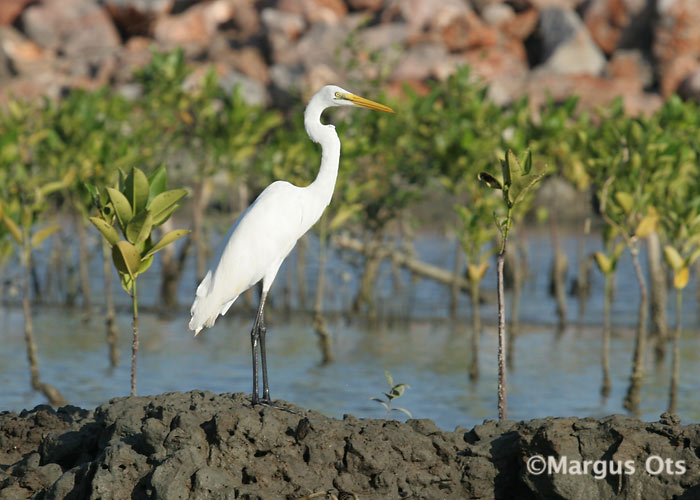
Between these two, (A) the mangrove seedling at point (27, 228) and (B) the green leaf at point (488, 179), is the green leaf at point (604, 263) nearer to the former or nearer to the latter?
(B) the green leaf at point (488, 179)

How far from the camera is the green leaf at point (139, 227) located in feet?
22.2

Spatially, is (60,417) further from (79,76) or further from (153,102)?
(79,76)

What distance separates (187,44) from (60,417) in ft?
108

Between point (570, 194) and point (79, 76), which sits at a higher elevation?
point (79, 76)

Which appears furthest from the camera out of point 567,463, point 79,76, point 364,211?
point 79,76

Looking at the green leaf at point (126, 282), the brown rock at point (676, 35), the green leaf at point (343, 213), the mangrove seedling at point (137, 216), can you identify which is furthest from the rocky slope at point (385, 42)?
the mangrove seedling at point (137, 216)

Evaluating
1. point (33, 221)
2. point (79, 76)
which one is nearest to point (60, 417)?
point (33, 221)

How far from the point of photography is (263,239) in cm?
659

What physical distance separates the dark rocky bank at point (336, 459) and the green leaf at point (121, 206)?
1.53m

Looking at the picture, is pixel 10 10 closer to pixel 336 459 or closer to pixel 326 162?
pixel 326 162

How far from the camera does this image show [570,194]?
1219 inches

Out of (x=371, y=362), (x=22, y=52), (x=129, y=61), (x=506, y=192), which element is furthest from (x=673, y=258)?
Answer: (x=22, y=52)

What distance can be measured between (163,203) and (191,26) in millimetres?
33717

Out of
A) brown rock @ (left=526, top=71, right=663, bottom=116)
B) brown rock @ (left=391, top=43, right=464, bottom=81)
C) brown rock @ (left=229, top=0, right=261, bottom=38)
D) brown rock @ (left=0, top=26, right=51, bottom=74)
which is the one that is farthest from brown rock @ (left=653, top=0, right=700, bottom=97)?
A: brown rock @ (left=0, top=26, right=51, bottom=74)
